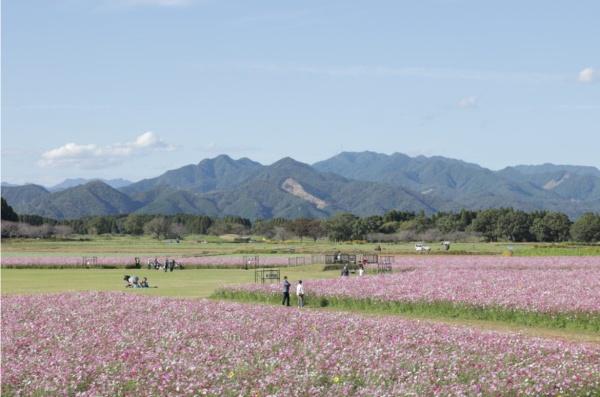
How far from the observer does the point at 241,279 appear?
5728 cm

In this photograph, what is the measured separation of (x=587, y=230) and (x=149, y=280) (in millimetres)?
122177

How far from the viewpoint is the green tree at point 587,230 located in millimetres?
156625

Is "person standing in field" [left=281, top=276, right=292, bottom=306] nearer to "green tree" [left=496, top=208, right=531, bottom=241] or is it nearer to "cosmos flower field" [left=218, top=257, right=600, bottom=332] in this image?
"cosmos flower field" [left=218, top=257, right=600, bottom=332]

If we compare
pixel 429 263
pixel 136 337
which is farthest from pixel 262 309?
pixel 429 263

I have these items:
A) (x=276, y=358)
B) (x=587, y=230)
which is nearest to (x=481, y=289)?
(x=276, y=358)

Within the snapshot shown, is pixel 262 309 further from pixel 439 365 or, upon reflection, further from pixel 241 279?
pixel 241 279

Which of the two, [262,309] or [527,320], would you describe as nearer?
[262,309]

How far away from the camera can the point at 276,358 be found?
18047mm

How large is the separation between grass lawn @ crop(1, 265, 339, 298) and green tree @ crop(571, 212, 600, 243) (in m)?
103

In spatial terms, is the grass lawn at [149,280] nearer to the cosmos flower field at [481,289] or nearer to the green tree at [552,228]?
the cosmos flower field at [481,289]

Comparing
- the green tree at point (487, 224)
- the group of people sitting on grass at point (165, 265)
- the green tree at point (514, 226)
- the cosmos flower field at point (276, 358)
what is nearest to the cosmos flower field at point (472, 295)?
the cosmos flower field at point (276, 358)

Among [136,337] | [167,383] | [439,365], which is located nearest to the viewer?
[167,383]

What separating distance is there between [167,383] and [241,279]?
4176 cm

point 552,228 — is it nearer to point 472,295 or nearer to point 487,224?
point 487,224
